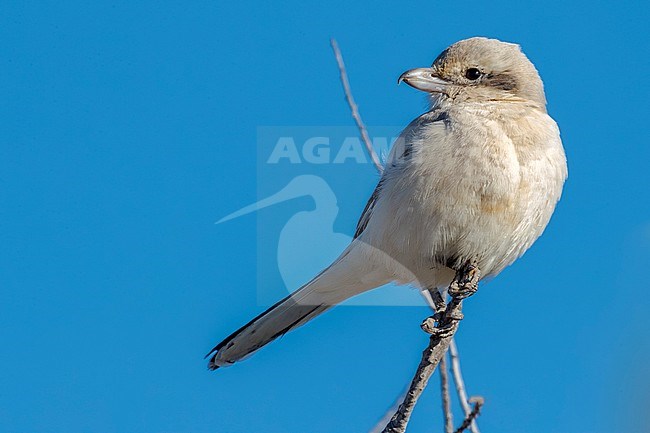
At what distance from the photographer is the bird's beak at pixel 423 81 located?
4.84 m

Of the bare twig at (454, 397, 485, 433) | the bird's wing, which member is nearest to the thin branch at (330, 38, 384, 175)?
the bird's wing

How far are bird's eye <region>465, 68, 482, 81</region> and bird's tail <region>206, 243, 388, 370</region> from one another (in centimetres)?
112

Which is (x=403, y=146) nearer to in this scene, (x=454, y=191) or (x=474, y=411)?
(x=454, y=191)

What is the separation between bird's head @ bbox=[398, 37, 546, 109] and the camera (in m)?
4.85

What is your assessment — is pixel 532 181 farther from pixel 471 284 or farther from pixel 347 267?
pixel 347 267

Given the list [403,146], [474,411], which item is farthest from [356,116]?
[474,411]

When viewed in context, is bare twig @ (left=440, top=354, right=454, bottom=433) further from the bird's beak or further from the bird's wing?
the bird's beak

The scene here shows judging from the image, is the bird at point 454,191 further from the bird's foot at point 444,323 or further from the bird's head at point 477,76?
the bird's foot at point 444,323

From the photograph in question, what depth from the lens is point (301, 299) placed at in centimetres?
500

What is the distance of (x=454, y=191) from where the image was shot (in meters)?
4.27

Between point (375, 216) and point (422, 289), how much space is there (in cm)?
52

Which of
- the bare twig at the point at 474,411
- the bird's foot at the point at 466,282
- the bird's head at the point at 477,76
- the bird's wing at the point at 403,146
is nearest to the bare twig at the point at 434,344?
the bird's foot at the point at 466,282

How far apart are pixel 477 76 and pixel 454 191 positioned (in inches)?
36.4

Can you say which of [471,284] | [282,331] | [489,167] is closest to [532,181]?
[489,167]
